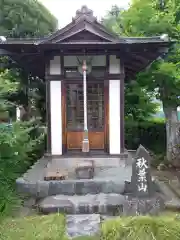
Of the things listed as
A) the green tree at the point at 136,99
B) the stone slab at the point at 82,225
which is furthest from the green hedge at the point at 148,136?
the stone slab at the point at 82,225

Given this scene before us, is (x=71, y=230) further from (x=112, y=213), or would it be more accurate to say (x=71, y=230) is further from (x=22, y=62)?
(x=22, y=62)

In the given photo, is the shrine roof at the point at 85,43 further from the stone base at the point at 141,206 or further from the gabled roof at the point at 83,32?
the stone base at the point at 141,206

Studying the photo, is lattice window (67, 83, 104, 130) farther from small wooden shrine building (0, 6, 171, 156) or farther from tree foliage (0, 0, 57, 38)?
tree foliage (0, 0, 57, 38)

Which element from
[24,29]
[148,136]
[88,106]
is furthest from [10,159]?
[148,136]

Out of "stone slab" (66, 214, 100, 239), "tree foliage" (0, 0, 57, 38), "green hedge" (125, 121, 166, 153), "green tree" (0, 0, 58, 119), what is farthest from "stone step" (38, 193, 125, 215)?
"green hedge" (125, 121, 166, 153)

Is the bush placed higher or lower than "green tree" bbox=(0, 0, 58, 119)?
lower

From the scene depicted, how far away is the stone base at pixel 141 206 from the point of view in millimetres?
6178

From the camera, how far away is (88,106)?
938cm

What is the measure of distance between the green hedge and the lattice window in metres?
6.95

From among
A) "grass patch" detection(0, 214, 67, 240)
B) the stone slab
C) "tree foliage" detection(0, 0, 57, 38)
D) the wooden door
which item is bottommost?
the stone slab

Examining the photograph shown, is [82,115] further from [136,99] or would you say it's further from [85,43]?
[136,99]

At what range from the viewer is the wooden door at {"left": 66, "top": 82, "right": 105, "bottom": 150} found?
9312 millimetres

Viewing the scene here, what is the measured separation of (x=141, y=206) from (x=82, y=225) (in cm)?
133

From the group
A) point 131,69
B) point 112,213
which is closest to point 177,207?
point 112,213
